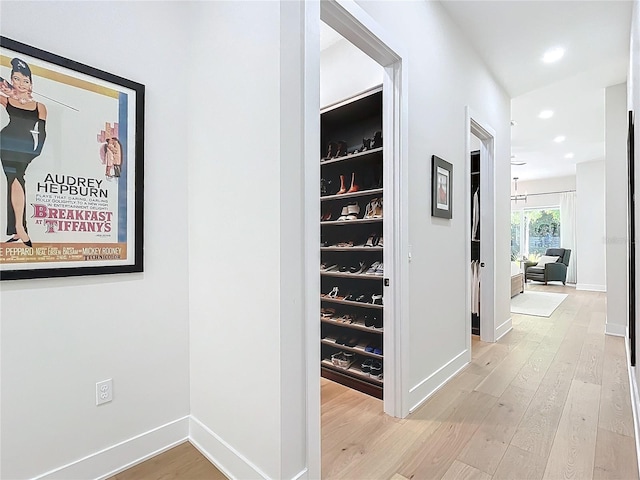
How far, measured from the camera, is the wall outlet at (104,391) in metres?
1.56

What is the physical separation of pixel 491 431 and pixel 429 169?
1.70 metres

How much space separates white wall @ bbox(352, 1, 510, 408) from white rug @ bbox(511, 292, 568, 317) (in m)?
2.98

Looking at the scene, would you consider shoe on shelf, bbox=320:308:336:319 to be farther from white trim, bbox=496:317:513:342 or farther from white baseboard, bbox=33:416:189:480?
white trim, bbox=496:317:513:342

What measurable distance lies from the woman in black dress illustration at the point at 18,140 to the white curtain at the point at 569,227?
10.6 m

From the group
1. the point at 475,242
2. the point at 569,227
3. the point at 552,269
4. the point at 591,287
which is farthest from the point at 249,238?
the point at 569,227

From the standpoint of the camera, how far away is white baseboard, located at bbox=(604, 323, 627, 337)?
12.3 feet

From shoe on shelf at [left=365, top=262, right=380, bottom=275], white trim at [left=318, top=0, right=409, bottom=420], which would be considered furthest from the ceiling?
shoe on shelf at [left=365, top=262, right=380, bottom=275]

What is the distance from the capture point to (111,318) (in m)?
1.61

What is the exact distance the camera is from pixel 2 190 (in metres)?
1.32

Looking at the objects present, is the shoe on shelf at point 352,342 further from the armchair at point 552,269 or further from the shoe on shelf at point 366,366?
the armchair at point 552,269

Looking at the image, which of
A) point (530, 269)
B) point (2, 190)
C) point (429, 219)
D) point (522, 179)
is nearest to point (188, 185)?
point (2, 190)

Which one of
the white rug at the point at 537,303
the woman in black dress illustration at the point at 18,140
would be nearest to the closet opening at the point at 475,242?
the white rug at the point at 537,303

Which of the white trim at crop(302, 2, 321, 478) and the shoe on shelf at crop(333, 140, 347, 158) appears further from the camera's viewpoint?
the shoe on shelf at crop(333, 140, 347, 158)

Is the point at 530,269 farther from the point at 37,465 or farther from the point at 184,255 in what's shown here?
the point at 37,465
